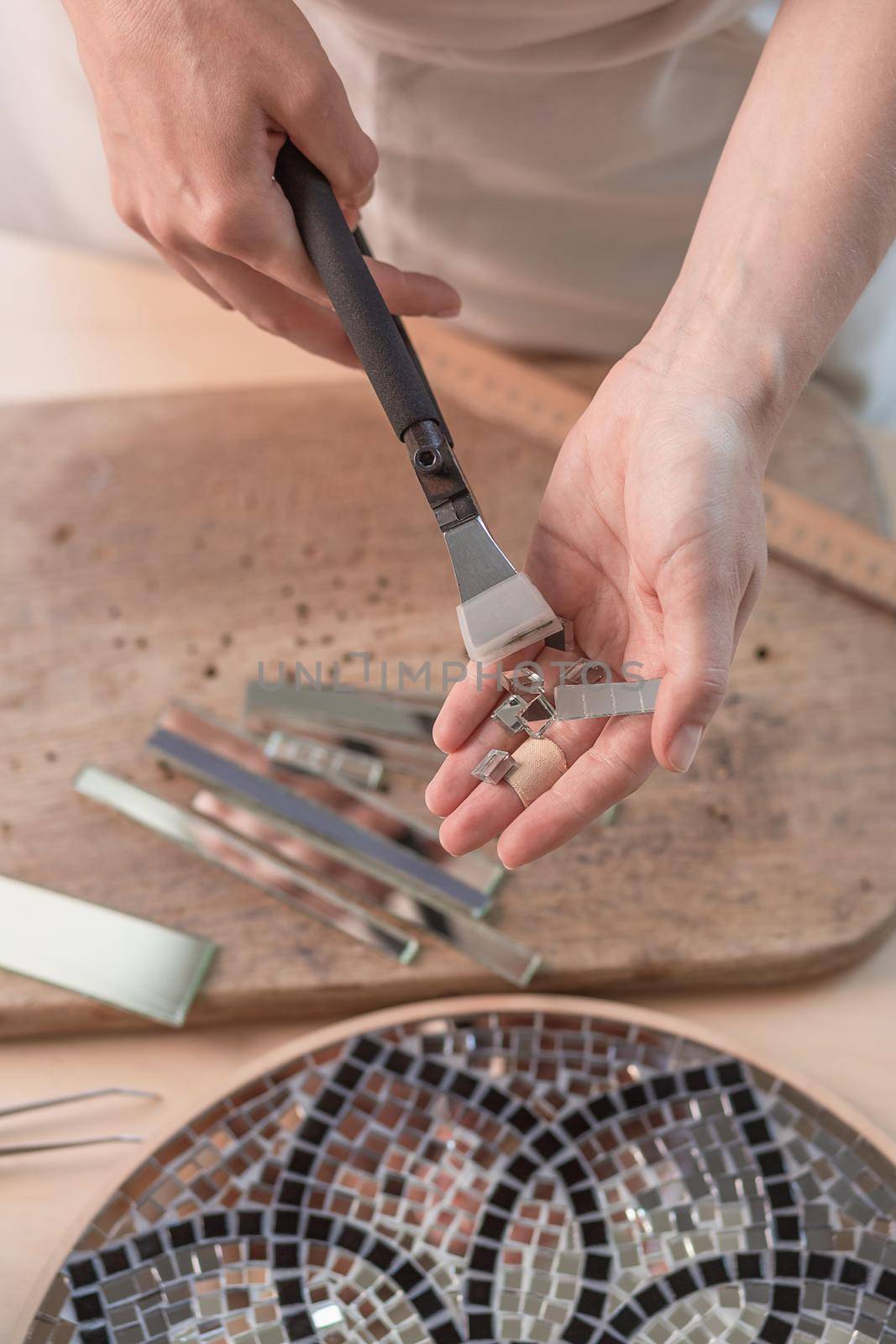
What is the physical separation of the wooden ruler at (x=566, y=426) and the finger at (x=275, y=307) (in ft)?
0.72

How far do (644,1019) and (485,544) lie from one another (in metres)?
0.28

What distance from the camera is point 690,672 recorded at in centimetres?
48

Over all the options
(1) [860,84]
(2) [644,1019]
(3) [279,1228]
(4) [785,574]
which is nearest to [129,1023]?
(3) [279,1228]

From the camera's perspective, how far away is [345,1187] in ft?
2.00

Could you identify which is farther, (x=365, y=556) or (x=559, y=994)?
(x=365, y=556)

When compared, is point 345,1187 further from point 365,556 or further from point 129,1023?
point 365,556

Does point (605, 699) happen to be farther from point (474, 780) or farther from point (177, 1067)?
point (177, 1067)

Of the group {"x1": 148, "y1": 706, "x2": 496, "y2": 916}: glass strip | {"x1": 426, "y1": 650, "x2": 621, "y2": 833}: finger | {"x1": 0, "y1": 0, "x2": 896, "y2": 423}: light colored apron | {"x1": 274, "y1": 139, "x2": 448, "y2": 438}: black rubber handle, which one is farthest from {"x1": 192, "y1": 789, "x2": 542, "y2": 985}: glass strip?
{"x1": 0, "y1": 0, "x2": 896, "y2": 423}: light colored apron

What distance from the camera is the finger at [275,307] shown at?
2.15 feet

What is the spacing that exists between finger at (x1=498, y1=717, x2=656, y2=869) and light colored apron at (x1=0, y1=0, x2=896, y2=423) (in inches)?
17.1

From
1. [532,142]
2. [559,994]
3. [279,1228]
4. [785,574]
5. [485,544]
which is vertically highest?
[532,142]

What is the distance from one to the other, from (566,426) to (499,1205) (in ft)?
1.78

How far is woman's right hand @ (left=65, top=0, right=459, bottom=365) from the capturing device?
0.57 metres

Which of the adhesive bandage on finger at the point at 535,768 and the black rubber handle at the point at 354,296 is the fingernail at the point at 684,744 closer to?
the adhesive bandage on finger at the point at 535,768
